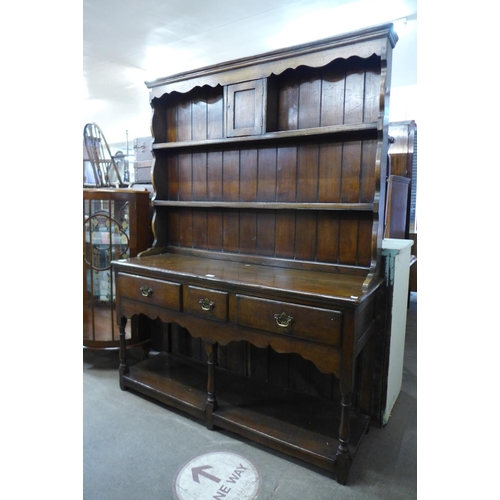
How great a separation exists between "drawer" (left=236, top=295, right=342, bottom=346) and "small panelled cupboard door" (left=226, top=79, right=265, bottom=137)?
0.93 meters

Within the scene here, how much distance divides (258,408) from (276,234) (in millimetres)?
962

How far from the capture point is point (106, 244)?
2600 millimetres

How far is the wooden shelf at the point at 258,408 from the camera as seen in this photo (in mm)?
1704

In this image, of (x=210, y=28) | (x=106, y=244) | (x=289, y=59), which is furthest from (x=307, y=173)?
(x=210, y=28)

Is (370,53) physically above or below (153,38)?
below

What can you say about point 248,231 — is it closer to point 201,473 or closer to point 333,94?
point 333,94

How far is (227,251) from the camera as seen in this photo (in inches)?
91.3

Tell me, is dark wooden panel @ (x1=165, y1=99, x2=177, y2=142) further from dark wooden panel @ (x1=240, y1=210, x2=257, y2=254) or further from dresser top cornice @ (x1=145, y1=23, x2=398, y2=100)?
dark wooden panel @ (x1=240, y1=210, x2=257, y2=254)

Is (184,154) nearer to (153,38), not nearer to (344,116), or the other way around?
(344,116)

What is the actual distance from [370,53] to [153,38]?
2.67 metres

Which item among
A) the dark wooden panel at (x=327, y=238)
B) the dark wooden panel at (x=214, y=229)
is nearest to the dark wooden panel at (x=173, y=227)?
the dark wooden panel at (x=214, y=229)

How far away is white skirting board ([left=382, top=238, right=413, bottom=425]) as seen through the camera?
186 cm
